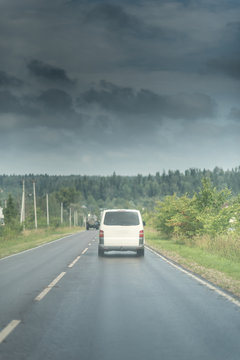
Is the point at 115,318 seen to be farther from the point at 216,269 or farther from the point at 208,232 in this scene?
the point at 208,232

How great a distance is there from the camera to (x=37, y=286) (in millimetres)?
11016

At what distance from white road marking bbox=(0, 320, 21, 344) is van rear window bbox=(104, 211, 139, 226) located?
12278mm

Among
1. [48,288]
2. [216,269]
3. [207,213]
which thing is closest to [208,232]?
[207,213]

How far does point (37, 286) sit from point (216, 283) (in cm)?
438

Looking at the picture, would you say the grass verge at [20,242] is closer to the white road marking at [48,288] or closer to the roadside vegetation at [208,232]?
the roadside vegetation at [208,232]

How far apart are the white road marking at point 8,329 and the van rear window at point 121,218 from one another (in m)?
12.3

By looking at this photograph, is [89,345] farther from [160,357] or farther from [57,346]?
[160,357]

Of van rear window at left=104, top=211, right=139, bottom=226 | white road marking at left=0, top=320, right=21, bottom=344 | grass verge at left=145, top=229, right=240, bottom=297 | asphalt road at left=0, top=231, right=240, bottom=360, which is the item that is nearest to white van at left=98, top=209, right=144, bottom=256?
van rear window at left=104, top=211, right=139, bottom=226

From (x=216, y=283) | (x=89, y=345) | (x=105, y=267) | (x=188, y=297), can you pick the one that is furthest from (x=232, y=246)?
(x=89, y=345)

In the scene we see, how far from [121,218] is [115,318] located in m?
12.1

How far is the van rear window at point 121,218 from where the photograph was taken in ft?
63.5

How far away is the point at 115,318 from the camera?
293 inches

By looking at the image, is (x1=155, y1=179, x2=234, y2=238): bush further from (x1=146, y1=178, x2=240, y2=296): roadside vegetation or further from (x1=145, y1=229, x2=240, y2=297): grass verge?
(x1=145, y1=229, x2=240, y2=297): grass verge

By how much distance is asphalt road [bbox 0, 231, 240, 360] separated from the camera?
5.54 metres
